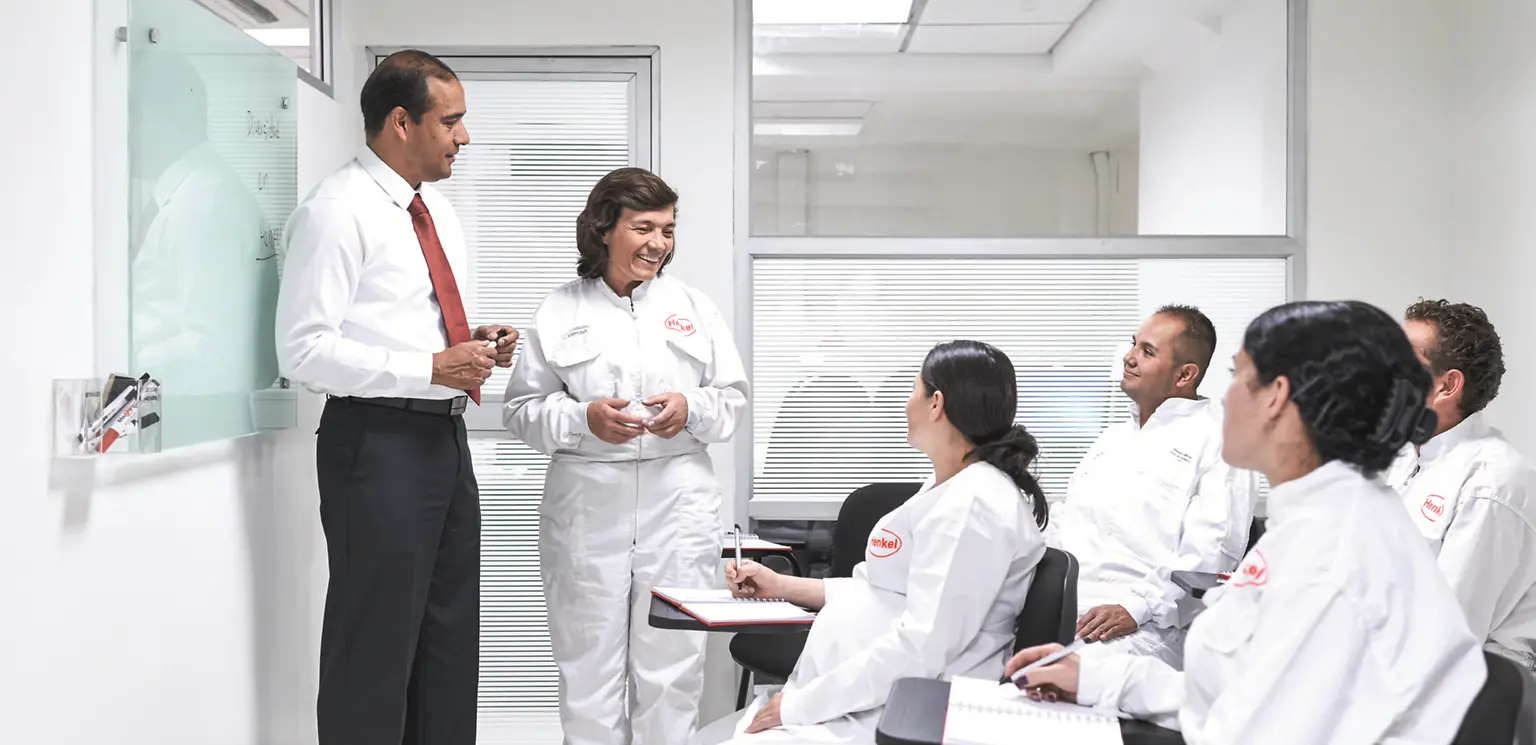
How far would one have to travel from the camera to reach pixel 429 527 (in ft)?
8.42

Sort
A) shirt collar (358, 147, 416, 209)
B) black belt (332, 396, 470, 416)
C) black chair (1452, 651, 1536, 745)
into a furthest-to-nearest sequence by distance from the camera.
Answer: shirt collar (358, 147, 416, 209), black belt (332, 396, 470, 416), black chair (1452, 651, 1536, 745)

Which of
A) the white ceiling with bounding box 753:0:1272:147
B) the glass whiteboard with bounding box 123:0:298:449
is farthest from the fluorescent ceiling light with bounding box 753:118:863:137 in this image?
the glass whiteboard with bounding box 123:0:298:449

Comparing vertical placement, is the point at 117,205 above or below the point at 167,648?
above

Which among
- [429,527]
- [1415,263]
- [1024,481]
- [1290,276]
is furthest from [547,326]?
[1415,263]

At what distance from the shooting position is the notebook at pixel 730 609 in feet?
6.72

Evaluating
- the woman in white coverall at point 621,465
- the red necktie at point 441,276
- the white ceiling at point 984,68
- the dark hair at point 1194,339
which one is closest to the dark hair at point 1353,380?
the dark hair at point 1194,339

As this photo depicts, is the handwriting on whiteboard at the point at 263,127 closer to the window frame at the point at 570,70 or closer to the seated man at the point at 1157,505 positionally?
the window frame at the point at 570,70

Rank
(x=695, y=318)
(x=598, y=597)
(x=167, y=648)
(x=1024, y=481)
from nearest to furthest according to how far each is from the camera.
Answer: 1. (x=1024, y=481)
2. (x=167, y=648)
3. (x=598, y=597)
4. (x=695, y=318)

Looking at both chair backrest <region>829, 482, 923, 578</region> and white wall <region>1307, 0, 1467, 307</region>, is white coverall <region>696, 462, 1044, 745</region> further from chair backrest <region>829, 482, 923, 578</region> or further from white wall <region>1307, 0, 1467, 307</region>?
white wall <region>1307, 0, 1467, 307</region>

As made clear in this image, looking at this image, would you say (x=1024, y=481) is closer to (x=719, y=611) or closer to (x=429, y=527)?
(x=719, y=611)

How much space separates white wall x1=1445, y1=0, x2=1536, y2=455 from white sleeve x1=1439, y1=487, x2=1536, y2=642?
1.34 meters

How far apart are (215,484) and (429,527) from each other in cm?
46

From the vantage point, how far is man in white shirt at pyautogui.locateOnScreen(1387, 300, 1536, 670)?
217cm

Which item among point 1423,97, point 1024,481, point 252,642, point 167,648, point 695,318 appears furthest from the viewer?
point 1423,97
